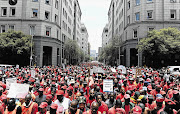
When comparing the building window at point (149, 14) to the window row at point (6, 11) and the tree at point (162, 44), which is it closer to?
the tree at point (162, 44)

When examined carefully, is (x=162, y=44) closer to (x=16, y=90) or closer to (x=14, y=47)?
(x=16, y=90)

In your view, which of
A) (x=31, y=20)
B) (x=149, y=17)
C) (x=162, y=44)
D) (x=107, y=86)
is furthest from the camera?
(x=149, y=17)

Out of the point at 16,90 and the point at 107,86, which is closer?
the point at 16,90

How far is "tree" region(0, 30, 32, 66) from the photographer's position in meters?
28.6

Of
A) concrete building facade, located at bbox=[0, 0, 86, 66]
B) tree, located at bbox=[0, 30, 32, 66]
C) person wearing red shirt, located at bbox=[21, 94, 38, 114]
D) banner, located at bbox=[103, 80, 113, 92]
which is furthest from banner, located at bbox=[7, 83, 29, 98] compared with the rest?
concrete building facade, located at bbox=[0, 0, 86, 66]

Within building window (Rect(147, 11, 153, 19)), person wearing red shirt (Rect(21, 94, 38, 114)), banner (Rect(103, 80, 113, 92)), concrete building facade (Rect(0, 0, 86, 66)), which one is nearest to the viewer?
person wearing red shirt (Rect(21, 94, 38, 114))

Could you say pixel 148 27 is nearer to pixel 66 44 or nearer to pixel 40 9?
pixel 66 44

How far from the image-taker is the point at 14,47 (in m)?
29.0

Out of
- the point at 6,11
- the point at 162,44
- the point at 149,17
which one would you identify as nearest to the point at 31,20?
the point at 6,11

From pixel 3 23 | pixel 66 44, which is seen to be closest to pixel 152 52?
pixel 66 44

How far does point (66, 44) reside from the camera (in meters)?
43.2

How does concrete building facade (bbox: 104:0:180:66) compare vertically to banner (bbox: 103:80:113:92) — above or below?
above

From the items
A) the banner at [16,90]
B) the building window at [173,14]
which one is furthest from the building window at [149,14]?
the banner at [16,90]

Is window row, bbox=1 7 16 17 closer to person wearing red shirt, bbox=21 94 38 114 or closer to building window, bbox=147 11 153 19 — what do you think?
building window, bbox=147 11 153 19
